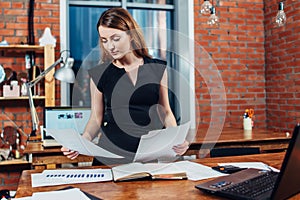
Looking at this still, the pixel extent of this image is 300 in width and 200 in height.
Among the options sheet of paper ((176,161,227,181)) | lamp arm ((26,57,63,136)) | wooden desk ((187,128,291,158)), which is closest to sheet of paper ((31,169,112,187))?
sheet of paper ((176,161,227,181))

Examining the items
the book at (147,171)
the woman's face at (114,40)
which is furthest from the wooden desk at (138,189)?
the woman's face at (114,40)

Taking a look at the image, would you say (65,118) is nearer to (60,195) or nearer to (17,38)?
(17,38)

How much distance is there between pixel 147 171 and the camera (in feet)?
4.23

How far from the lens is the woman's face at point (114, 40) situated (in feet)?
4.44

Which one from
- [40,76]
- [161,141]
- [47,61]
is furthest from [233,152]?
[47,61]

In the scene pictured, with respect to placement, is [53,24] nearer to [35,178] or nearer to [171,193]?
[35,178]

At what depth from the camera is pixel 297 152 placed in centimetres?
87

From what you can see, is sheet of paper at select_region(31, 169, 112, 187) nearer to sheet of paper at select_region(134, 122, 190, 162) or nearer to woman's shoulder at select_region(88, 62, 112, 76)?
sheet of paper at select_region(134, 122, 190, 162)

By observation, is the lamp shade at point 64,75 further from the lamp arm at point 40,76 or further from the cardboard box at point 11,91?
the cardboard box at point 11,91

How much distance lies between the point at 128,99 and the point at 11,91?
207 centimetres

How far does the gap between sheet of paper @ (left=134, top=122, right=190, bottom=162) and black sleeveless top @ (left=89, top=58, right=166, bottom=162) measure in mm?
272

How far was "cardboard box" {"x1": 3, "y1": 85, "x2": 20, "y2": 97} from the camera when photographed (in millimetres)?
3215

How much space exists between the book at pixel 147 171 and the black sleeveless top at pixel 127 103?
6.6 inches

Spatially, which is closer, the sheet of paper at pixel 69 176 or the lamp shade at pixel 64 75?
the sheet of paper at pixel 69 176
